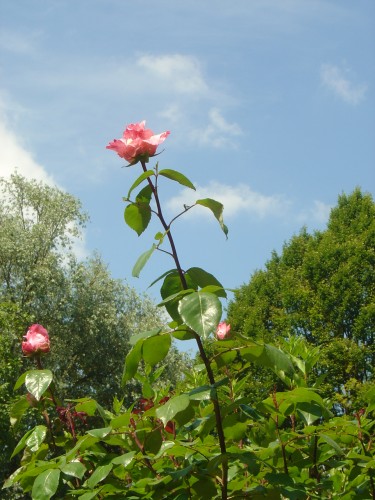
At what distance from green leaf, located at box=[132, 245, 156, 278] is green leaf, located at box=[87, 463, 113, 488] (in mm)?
561

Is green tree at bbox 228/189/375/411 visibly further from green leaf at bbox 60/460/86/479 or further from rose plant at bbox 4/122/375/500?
green leaf at bbox 60/460/86/479

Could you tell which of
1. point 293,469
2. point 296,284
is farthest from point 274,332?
point 293,469

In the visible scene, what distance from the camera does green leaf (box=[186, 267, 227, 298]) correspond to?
1869 millimetres

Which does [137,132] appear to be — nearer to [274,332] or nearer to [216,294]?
[216,294]

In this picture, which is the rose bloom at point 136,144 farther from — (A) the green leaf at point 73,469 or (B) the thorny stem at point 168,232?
(A) the green leaf at point 73,469

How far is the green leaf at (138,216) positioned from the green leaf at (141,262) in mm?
95

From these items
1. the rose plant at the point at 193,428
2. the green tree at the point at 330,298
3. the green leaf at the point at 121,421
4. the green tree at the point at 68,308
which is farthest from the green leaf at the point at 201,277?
the green tree at the point at 68,308

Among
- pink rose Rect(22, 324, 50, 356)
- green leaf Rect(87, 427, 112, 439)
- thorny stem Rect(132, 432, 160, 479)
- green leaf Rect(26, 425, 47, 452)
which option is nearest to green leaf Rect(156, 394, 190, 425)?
green leaf Rect(87, 427, 112, 439)

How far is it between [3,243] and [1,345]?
7214 mm

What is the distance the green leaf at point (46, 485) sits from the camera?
6.45ft

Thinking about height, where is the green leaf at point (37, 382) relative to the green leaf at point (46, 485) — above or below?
above

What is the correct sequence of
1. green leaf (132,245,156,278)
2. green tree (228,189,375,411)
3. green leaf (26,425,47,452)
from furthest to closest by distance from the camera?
green tree (228,189,375,411), green leaf (26,425,47,452), green leaf (132,245,156,278)

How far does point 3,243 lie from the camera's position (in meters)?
29.0

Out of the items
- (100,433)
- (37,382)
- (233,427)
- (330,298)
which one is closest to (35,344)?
(37,382)
